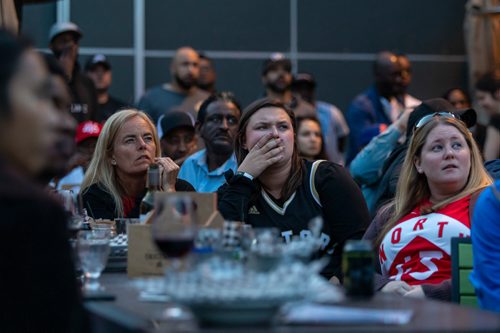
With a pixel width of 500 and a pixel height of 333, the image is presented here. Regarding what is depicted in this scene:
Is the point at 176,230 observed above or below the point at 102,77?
below

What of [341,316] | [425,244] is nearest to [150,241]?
[341,316]

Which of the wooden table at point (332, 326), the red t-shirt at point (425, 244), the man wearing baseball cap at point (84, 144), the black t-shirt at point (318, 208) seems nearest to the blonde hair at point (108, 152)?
the black t-shirt at point (318, 208)

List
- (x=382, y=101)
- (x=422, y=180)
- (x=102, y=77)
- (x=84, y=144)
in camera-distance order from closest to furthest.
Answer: (x=422, y=180), (x=84, y=144), (x=382, y=101), (x=102, y=77)

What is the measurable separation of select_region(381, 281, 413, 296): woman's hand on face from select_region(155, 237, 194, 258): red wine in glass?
2.00 metres

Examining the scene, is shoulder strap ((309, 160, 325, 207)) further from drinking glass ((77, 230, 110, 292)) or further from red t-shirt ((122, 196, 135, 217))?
drinking glass ((77, 230, 110, 292))

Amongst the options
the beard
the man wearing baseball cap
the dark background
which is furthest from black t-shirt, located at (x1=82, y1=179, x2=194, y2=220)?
the dark background

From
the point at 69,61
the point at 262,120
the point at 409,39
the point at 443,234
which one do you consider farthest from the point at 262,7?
the point at 443,234

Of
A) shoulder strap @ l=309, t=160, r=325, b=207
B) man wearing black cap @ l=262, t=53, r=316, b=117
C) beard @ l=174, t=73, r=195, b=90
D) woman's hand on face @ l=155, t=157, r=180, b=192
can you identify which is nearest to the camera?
shoulder strap @ l=309, t=160, r=325, b=207

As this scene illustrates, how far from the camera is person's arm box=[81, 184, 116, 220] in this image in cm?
633

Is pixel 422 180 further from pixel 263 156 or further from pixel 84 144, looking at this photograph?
pixel 84 144

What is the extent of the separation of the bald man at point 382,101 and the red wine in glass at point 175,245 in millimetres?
7198

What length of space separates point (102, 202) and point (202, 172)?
59.6 inches

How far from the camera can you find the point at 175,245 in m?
3.18

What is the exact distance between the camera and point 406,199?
5.62m
